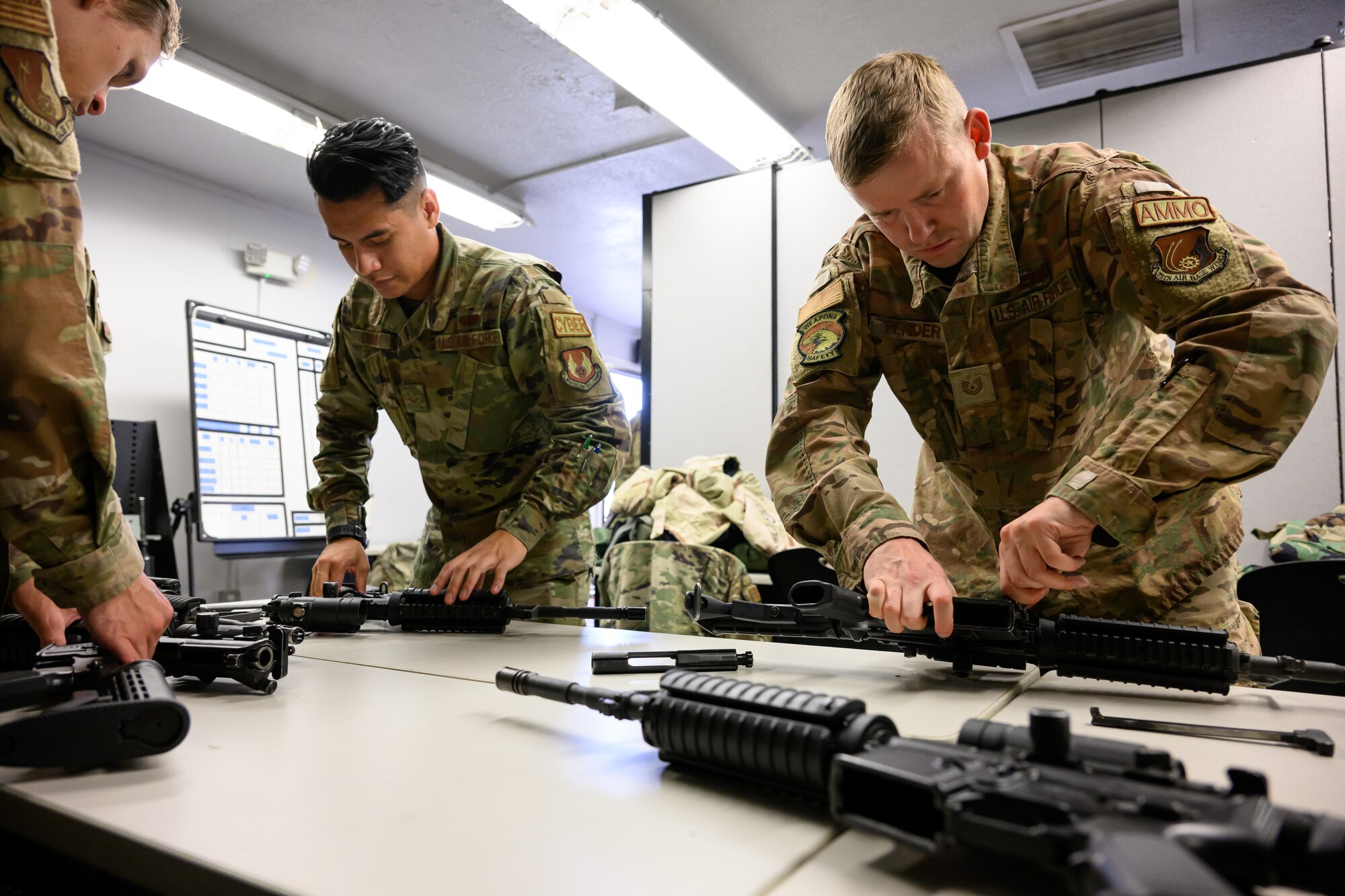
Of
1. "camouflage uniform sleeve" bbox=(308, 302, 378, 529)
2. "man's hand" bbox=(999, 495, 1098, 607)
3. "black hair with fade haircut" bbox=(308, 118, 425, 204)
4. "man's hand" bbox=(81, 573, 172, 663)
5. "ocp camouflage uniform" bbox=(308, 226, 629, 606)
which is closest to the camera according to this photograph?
"man's hand" bbox=(81, 573, 172, 663)

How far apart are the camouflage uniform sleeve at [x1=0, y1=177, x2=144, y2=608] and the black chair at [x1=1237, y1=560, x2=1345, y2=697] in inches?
97.6

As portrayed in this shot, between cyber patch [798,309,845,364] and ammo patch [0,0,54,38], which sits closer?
ammo patch [0,0,54,38]

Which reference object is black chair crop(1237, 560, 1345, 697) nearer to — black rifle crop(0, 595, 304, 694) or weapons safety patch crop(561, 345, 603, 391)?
weapons safety patch crop(561, 345, 603, 391)

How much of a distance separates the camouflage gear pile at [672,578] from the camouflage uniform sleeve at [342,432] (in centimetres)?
124

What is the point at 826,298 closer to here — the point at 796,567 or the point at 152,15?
the point at 152,15

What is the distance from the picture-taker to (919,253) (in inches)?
55.6

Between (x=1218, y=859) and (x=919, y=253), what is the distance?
114 cm

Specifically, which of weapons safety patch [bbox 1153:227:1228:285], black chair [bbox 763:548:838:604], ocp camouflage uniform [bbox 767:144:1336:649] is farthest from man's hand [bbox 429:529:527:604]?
black chair [bbox 763:548:838:604]

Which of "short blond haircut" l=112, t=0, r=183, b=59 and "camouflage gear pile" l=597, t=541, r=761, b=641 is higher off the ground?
"short blond haircut" l=112, t=0, r=183, b=59

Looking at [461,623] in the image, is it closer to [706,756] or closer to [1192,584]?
[706,756]

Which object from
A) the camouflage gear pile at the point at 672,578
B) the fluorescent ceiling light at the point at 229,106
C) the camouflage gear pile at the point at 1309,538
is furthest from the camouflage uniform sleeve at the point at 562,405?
the camouflage gear pile at the point at 1309,538

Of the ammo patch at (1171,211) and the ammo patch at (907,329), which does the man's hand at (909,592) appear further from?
the ammo patch at (1171,211)

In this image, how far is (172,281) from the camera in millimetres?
4973

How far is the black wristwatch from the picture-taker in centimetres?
208
